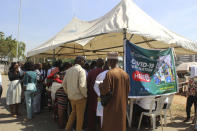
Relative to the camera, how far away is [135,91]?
414cm

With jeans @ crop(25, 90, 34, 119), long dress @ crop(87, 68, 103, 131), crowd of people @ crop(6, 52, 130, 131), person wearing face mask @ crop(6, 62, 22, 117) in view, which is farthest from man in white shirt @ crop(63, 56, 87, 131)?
person wearing face mask @ crop(6, 62, 22, 117)

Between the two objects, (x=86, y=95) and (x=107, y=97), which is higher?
(x=107, y=97)

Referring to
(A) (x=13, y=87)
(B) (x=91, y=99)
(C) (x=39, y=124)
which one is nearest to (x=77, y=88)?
(B) (x=91, y=99)

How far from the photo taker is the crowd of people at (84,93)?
283cm

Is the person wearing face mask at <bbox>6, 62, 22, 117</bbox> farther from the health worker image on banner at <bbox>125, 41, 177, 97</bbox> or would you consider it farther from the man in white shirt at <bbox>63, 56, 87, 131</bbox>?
the health worker image on banner at <bbox>125, 41, 177, 97</bbox>

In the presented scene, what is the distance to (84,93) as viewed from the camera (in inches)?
149

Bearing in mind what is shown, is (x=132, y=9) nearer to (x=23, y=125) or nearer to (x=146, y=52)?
(x=146, y=52)

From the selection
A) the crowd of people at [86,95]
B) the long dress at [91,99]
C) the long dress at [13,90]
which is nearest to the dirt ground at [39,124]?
the crowd of people at [86,95]

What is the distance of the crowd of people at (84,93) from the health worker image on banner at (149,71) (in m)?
0.70

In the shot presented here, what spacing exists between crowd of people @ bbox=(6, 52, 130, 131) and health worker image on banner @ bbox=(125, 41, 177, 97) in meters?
0.70

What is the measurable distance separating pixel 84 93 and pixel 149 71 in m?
1.85

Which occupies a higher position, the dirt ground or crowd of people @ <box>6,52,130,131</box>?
crowd of people @ <box>6,52,130,131</box>

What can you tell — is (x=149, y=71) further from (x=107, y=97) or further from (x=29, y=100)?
(x=29, y=100)

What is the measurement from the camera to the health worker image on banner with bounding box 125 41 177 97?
418 centimetres
